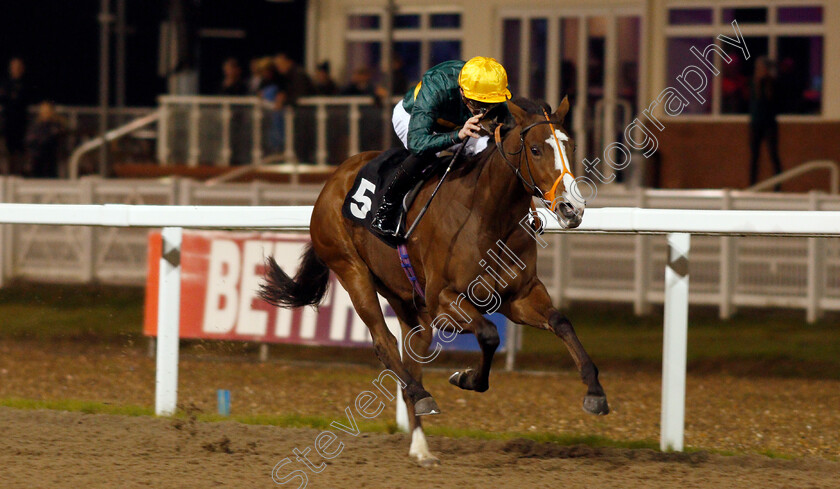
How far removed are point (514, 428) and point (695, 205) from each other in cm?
447

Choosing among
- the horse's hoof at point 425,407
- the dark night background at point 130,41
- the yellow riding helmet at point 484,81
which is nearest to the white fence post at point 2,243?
the horse's hoof at point 425,407

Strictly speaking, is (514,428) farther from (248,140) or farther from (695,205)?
(248,140)

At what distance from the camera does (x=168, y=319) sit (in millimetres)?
5680

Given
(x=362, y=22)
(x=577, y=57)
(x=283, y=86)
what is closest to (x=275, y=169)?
(x=283, y=86)

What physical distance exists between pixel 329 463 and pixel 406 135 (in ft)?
4.68

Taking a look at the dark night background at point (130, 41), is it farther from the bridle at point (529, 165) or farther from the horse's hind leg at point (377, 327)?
the bridle at point (529, 165)

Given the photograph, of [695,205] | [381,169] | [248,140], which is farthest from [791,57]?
[381,169]

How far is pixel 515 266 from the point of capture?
15.1 ft

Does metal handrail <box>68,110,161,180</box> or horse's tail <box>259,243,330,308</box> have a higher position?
metal handrail <box>68,110,161,180</box>

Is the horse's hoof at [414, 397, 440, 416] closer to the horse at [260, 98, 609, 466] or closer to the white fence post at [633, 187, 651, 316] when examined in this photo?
the horse at [260, 98, 609, 466]

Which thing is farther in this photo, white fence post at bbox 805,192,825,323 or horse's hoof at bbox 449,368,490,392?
white fence post at bbox 805,192,825,323

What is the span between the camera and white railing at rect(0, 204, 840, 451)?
4.89 m

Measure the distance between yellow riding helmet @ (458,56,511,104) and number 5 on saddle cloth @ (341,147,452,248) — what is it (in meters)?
0.42

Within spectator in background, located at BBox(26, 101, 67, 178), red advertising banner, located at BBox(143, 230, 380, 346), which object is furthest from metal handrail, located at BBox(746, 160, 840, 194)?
spectator in background, located at BBox(26, 101, 67, 178)
